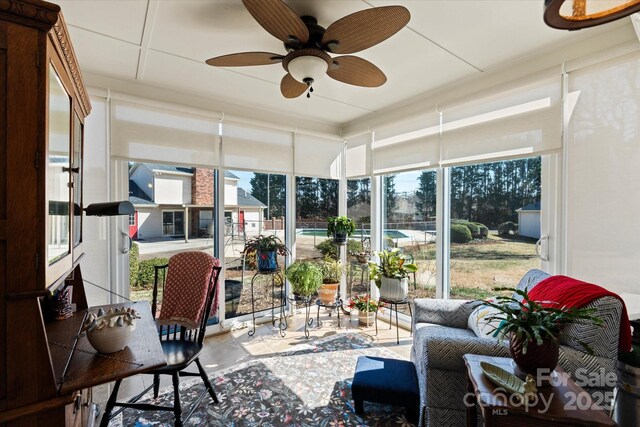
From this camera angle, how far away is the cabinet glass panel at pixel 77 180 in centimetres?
145

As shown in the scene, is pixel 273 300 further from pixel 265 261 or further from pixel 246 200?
pixel 246 200

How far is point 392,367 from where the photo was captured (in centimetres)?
208

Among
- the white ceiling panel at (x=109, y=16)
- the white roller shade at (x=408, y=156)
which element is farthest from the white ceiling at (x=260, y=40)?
the white roller shade at (x=408, y=156)

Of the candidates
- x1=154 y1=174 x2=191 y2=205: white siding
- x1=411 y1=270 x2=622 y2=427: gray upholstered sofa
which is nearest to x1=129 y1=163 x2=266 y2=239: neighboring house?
x1=154 y1=174 x2=191 y2=205: white siding

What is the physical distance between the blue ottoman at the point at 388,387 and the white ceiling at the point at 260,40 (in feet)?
7.75

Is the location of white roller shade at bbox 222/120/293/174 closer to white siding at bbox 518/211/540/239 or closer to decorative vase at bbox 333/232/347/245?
decorative vase at bbox 333/232/347/245

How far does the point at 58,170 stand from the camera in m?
1.13

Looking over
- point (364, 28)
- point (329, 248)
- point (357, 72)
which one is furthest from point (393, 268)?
point (364, 28)

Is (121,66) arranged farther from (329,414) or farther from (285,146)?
(329,414)

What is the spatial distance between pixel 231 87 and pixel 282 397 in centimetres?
280

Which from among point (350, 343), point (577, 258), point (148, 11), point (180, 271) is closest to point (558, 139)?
point (577, 258)

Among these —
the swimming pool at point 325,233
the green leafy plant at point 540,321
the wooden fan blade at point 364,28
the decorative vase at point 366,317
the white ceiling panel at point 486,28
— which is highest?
the white ceiling panel at point 486,28

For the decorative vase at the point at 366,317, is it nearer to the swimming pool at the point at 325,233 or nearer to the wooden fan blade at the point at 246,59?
the swimming pool at the point at 325,233

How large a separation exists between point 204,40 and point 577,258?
3.17 m
